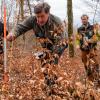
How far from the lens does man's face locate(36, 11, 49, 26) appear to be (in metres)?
7.23

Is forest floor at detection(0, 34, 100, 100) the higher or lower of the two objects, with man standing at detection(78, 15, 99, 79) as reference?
lower

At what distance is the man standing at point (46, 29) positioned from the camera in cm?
703

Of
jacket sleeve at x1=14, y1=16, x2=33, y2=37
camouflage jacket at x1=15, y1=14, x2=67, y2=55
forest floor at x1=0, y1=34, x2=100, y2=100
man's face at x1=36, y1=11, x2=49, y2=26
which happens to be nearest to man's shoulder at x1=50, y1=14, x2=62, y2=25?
camouflage jacket at x1=15, y1=14, x2=67, y2=55

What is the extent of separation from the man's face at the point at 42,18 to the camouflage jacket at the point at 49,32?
74 mm

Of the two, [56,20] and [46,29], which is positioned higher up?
[56,20]

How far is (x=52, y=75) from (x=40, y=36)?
3.53 ft

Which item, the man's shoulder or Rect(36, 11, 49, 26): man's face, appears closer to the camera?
Rect(36, 11, 49, 26): man's face

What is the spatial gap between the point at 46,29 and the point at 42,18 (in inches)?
10.4

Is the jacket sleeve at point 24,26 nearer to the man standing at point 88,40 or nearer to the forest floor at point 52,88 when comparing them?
the forest floor at point 52,88

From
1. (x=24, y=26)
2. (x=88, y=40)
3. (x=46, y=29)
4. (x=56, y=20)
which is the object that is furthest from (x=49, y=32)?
(x=88, y=40)

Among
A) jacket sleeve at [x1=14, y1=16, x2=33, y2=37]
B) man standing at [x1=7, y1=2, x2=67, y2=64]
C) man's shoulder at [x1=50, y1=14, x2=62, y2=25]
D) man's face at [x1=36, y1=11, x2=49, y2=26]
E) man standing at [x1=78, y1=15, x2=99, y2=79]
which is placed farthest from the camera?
jacket sleeve at [x1=14, y1=16, x2=33, y2=37]

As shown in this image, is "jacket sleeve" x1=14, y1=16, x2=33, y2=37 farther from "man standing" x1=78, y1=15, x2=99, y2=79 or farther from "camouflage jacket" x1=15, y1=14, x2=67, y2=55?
"man standing" x1=78, y1=15, x2=99, y2=79

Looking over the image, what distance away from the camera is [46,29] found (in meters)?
7.50

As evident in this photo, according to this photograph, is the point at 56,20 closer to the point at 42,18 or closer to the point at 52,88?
the point at 42,18
